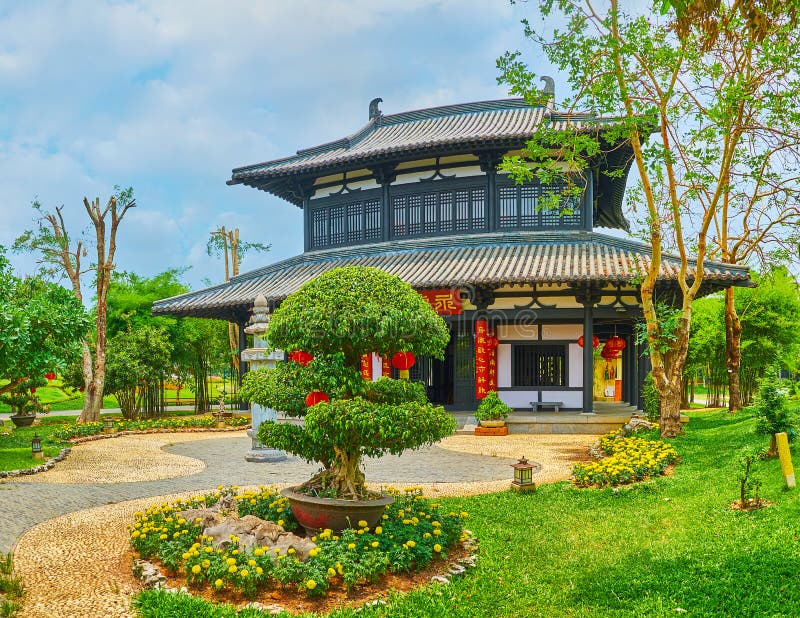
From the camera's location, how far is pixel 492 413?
53.7 feet

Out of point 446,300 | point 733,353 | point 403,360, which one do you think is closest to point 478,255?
point 446,300


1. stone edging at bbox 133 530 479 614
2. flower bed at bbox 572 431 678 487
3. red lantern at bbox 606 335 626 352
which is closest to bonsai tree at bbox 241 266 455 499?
stone edging at bbox 133 530 479 614

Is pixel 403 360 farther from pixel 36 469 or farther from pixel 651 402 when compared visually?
pixel 651 402

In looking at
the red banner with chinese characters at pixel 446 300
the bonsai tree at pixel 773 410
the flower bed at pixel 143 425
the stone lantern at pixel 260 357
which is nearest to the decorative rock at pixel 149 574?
the stone lantern at pixel 260 357

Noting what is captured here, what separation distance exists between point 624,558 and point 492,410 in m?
10.3

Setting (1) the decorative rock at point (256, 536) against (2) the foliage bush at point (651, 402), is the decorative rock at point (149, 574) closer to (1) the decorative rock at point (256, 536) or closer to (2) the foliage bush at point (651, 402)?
(1) the decorative rock at point (256, 536)

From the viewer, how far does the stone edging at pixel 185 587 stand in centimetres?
504

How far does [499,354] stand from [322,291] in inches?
492

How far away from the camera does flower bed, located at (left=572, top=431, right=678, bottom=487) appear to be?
9.27m

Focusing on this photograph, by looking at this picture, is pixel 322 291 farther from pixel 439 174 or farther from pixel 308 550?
pixel 439 174

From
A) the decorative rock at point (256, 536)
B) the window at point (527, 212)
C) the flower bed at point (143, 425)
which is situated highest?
the window at point (527, 212)

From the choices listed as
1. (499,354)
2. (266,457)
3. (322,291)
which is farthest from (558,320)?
(322,291)

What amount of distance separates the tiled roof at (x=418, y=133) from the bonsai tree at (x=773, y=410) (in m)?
11.1

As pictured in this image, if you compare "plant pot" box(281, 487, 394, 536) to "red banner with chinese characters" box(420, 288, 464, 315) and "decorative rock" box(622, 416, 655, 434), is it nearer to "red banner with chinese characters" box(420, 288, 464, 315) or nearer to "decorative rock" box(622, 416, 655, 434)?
"decorative rock" box(622, 416, 655, 434)
